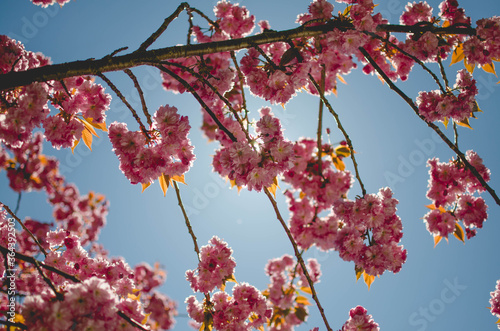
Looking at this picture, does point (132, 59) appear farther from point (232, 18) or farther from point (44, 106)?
point (232, 18)

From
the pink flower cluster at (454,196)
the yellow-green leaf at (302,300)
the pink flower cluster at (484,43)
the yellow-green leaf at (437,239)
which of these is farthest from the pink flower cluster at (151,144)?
the yellow-green leaf at (302,300)

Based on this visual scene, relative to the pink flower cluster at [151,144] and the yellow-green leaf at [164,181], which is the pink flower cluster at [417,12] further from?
the yellow-green leaf at [164,181]

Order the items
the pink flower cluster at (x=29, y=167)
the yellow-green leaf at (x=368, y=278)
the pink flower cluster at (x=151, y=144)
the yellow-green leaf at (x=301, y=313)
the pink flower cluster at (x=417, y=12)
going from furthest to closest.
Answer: the pink flower cluster at (x=29, y=167)
the yellow-green leaf at (x=301, y=313)
the pink flower cluster at (x=417, y=12)
the yellow-green leaf at (x=368, y=278)
the pink flower cluster at (x=151, y=144)

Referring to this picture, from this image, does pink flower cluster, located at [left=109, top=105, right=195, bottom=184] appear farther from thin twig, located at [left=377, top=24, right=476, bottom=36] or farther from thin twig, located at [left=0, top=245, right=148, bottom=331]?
thin twig, located at [left=377, top=24, right=476, bottom=36]

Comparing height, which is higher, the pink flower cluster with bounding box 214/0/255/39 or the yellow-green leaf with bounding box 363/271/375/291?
the pink flower cluster with bounding box 214/0/255/39

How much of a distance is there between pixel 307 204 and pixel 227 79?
270cm

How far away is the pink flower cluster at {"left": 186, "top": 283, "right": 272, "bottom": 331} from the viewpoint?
222 centimetres

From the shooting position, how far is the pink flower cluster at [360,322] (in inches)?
82.7

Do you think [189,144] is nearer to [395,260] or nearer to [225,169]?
[225,169]

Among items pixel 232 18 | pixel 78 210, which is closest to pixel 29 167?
pixel 78 210

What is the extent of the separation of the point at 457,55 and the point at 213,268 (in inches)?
110

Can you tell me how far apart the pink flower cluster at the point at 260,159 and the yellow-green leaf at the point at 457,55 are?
194 cm

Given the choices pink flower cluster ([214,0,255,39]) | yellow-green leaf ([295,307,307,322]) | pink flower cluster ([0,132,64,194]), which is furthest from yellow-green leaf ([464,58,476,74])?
pink flower cluster ([0,132,64,194])

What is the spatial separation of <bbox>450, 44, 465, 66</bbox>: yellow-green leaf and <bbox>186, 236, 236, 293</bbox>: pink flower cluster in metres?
2.56
